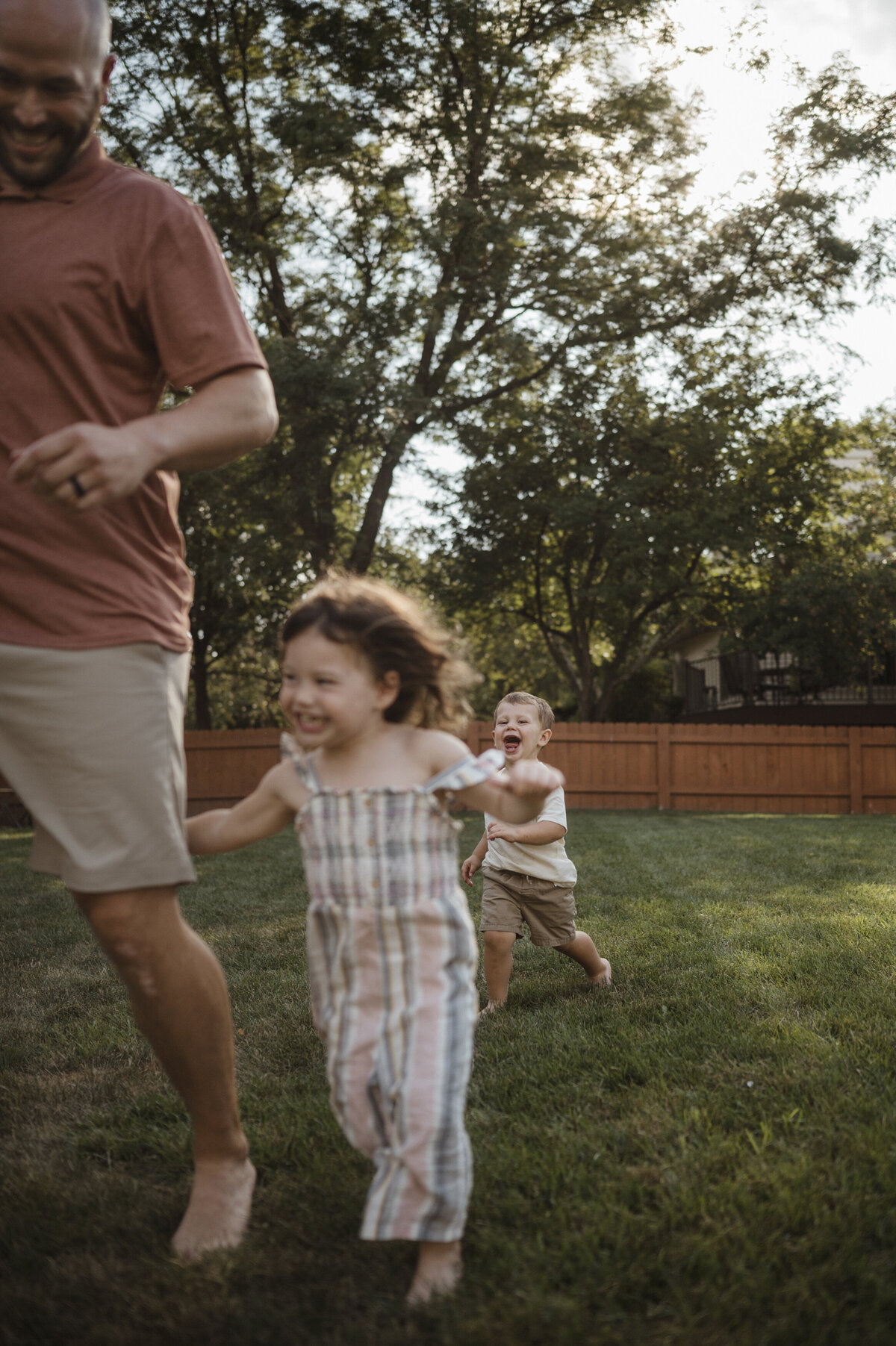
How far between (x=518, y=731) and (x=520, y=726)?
0.03 meters

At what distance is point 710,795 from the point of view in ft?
55.5

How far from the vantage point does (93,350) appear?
1.82 m

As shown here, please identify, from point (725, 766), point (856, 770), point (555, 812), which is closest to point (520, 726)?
point (555, 812)

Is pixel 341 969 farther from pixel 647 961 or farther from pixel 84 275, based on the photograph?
pixel 647 961

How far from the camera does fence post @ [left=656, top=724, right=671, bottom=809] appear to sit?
55.0 ft

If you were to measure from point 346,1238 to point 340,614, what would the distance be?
46.8 inches

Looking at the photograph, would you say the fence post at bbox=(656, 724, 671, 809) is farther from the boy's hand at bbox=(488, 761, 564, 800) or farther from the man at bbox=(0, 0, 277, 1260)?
the man at bbox=(0, 0, 277, 1260)

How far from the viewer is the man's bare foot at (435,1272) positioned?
1.75 metres

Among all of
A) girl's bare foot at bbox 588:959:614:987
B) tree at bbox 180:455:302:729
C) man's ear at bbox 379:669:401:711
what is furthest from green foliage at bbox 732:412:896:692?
man's ear at bbox 379:669:401:711

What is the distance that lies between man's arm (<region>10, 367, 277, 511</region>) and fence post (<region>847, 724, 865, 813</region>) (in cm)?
1643

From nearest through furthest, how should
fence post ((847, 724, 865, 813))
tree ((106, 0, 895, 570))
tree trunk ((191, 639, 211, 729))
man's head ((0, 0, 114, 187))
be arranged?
man's head ((0, 0, 114, 187)) → tree ((106, 0, 895, 570)) → fence post ((847, 724, 865, 813)) → tree trunk ((191, 639, 211, 729))

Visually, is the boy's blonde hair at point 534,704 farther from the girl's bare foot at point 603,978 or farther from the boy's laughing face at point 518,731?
the girl's bare foot at point 603,978

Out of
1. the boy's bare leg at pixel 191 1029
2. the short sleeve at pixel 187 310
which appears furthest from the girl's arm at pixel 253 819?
the short sleeve at pixel 187 310

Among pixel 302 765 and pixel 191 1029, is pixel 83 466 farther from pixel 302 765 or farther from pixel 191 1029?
pixel 191 1029
